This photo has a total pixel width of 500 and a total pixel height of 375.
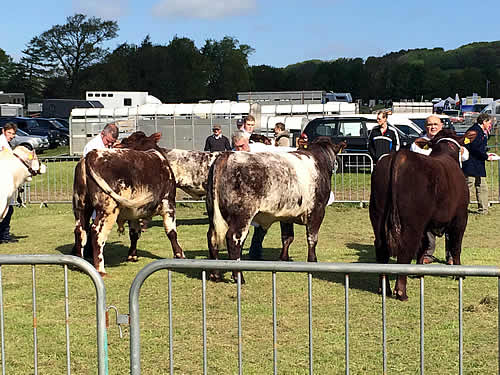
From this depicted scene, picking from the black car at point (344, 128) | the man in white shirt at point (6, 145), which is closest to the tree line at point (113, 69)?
the black car at point (344, 128)

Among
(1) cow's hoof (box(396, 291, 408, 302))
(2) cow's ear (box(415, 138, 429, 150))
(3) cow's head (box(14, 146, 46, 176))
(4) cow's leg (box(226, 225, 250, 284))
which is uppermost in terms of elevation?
(2) cow's ear (box(415, 138, 429, 150))

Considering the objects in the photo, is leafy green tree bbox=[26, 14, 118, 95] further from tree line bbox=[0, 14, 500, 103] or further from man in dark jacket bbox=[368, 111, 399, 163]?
man in dark jacket bbox=[368, 111, 399, 163]

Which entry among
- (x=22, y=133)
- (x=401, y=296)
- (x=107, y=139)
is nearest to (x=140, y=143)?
(x=107, y=139)

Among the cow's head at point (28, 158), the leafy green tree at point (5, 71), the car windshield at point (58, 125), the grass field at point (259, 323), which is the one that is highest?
the leafy green tree at point (5, 71)

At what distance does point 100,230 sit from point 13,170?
7.05ft

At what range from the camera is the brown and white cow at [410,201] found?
26.8 feet

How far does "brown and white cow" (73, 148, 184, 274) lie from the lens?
31.6 feet

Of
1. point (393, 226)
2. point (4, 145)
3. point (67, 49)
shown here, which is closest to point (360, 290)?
point (393, 226)

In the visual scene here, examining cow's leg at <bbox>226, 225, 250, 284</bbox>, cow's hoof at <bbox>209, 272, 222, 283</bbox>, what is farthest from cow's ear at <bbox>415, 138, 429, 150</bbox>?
cow's hoof at <bbox>209, 272, 222, 283</bbox>

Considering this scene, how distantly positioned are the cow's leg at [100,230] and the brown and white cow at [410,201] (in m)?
3.41

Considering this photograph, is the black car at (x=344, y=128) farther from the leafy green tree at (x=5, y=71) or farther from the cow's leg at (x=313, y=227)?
the leafy green tree at (x=5, y=71)

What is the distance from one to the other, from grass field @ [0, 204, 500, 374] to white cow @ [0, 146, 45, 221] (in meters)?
1.14

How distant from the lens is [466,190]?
8977 millimetres

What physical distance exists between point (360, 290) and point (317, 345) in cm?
212
